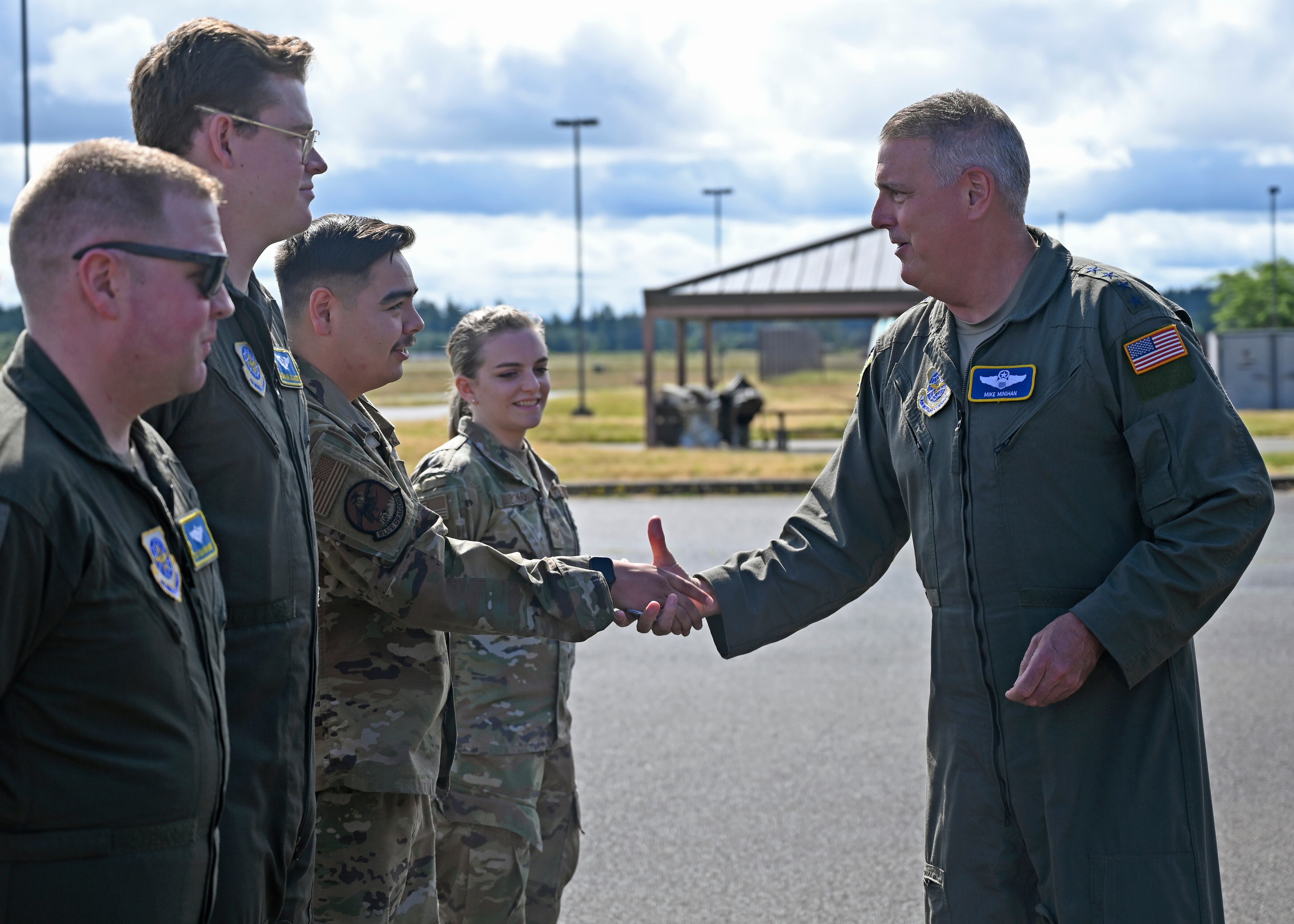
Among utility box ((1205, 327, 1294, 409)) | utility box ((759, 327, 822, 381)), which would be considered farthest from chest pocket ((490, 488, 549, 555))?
utility box ((759, 327, 822, 381))

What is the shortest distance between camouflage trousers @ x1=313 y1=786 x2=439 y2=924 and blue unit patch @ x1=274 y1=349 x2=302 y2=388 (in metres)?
0.93

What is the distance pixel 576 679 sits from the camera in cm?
720

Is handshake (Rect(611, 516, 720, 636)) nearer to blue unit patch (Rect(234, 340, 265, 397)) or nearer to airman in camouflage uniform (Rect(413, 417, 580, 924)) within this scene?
airman in camouflage uniform (Rect(413, 417, 580, 924))

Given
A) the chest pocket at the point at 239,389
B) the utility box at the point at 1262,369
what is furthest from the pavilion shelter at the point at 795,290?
the chest pocket at the point at 239,389

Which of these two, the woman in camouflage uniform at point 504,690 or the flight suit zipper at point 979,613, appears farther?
the woman in camouflage uniform at point 504,690

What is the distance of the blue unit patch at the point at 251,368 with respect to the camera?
2.43 metres

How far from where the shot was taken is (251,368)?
246 centimetres

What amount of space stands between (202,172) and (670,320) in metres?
26.0

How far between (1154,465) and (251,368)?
6.23 ft

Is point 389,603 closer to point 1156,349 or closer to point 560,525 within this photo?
point 560,525

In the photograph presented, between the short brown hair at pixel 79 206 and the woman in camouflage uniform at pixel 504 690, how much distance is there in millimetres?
1864

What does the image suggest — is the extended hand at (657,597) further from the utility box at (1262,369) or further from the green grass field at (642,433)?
the utility box at (1262,369)

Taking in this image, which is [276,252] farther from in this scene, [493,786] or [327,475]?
[493,786]

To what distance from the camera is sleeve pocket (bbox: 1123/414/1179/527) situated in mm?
2715
